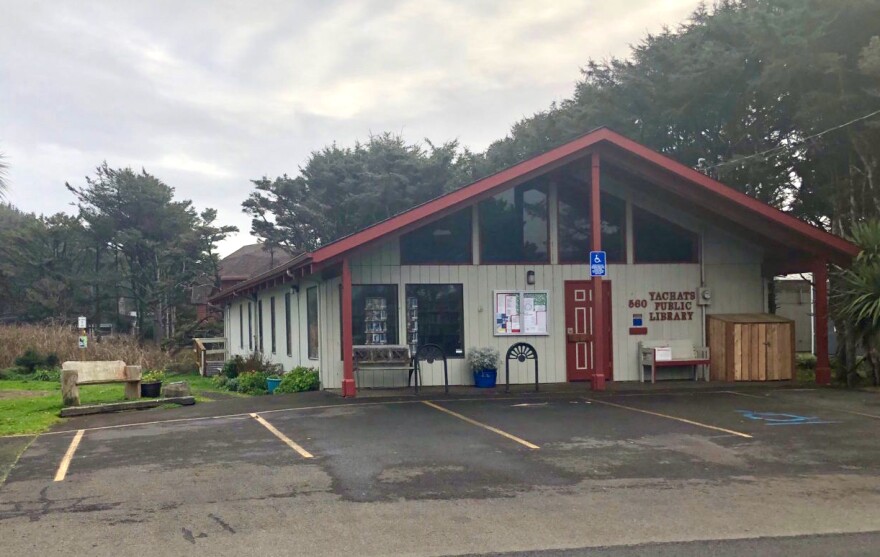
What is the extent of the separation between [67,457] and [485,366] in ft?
27.4

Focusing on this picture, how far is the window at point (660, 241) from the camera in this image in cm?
1694

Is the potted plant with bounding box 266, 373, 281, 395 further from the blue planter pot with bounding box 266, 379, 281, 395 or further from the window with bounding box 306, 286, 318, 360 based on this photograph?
the window with bounding box 306, 286, 318, 360

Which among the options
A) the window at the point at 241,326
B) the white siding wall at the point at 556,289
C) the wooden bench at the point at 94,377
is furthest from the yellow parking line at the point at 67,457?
the window at the point at 241,326

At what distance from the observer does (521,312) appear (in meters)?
16.2

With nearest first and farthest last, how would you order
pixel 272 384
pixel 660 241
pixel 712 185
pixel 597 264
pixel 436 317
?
pixel 597 264 → pixel 712 185 → pixel 436 317 → pixel 660 241 → pixel 272 384

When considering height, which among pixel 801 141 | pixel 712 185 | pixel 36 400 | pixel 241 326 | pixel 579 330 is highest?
pixel 801 141

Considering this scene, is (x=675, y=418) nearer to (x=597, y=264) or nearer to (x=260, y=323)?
(x=597, y=264)

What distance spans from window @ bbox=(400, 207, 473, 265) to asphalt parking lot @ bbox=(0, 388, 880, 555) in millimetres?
4664

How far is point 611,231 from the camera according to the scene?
55.4 feet

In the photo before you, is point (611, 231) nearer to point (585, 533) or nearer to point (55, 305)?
point (585, 533)

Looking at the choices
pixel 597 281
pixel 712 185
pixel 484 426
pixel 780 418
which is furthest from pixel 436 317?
pixel 780 418

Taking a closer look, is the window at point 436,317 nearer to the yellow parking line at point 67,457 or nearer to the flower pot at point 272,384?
the flower pot at point 272,384

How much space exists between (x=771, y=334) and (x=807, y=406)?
3.92m

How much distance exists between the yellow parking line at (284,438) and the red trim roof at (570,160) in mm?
3217
